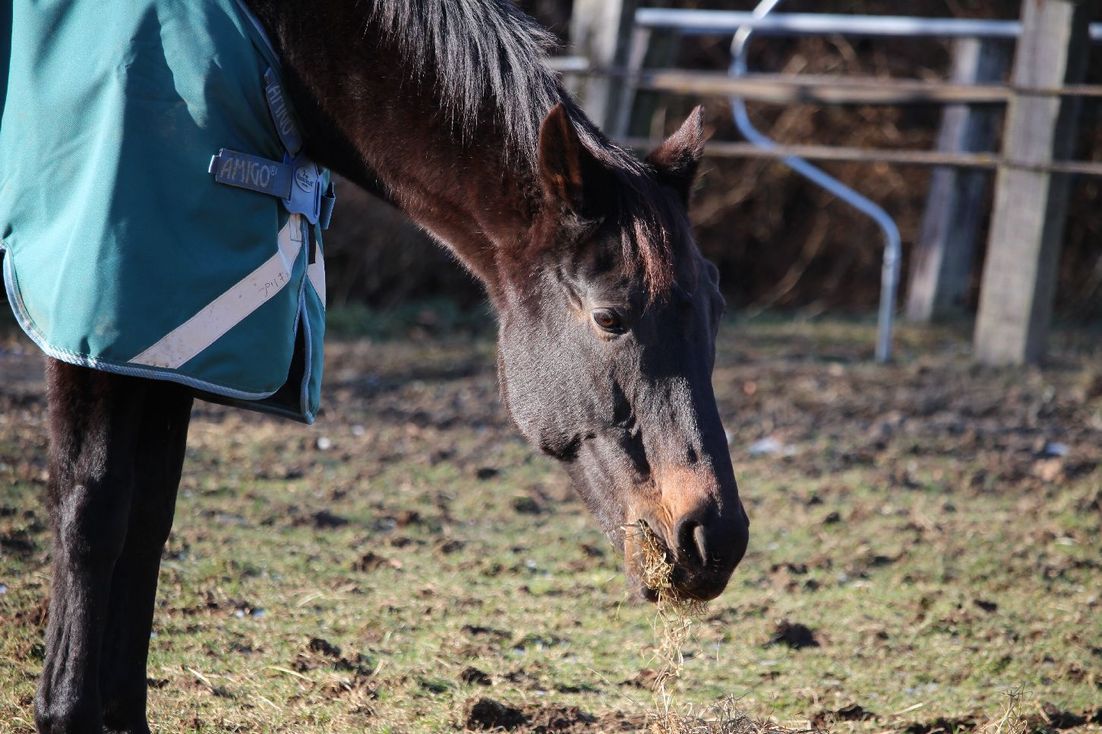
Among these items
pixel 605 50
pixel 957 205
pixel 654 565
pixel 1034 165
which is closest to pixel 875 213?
pixel 1034 165

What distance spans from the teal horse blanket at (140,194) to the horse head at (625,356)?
547 millimetres

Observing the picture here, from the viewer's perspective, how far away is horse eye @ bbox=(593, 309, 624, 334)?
2234 mm

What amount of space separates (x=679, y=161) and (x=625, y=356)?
1.63ft

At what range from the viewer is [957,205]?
773 centimetres

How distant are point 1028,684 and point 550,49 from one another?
2092 millimetres

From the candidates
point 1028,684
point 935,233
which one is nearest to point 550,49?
point 1028,684

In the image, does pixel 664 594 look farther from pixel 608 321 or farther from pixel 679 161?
pixel 679 161

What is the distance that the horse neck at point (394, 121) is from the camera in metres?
2.41

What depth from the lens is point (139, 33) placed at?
216 cm

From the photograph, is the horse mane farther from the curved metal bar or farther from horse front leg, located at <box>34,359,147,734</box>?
the curved metal bar

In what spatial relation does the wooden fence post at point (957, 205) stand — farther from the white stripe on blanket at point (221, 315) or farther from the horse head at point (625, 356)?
the white stripe on blanket at point (221, 315)

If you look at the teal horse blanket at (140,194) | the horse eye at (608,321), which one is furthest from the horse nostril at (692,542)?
the teal horse blanket at (140,194)

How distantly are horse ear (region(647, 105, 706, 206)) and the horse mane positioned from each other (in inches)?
2.3

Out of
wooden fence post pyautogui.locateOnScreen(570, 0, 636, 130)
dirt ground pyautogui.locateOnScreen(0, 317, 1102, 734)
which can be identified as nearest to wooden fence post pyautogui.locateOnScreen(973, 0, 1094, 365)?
dirt ground pyautogui.locateOnScreen(0, 317, 1102, 734)
